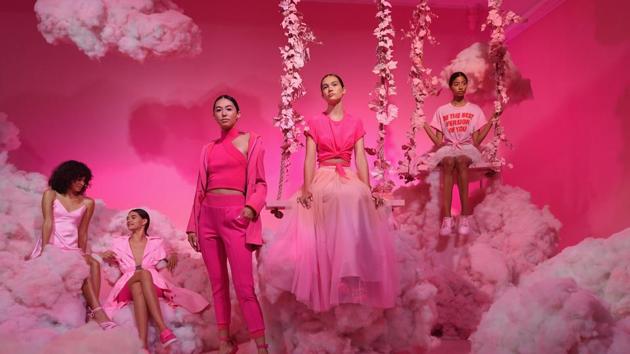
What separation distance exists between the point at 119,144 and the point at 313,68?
1.98 meters

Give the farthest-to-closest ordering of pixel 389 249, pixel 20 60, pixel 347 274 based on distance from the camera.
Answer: pixel 20 60
pixel 389 249
pixel 347 274

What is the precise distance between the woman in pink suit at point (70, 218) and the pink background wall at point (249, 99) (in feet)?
A: 3.70

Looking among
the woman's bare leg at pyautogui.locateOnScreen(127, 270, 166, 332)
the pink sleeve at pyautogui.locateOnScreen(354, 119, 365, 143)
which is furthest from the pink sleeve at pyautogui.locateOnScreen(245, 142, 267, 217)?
the woman's bare leg at pyautogui.locateOnScreen(127, 270, 166, 332)

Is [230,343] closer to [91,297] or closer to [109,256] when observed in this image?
[91,297]

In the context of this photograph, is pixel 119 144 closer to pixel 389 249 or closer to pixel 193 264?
pixel 193 264

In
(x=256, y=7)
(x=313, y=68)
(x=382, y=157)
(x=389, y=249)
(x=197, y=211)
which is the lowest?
(x=389, y=249)

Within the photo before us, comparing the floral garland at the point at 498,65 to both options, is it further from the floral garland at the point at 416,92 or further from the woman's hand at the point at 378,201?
the woman's hand at the point at 378,201

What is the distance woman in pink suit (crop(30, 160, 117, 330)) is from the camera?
4.03m

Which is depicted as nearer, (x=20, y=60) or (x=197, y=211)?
(x=197, y=211)

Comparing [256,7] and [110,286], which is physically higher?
[256,7]

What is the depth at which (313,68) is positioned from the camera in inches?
230

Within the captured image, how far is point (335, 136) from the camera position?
3.87 m

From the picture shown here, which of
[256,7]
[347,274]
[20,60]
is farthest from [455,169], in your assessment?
[20,60]

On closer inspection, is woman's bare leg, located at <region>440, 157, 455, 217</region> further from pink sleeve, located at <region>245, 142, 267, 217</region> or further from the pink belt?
pink sleeve, located at <region>245, 142, 267, 217</region>
